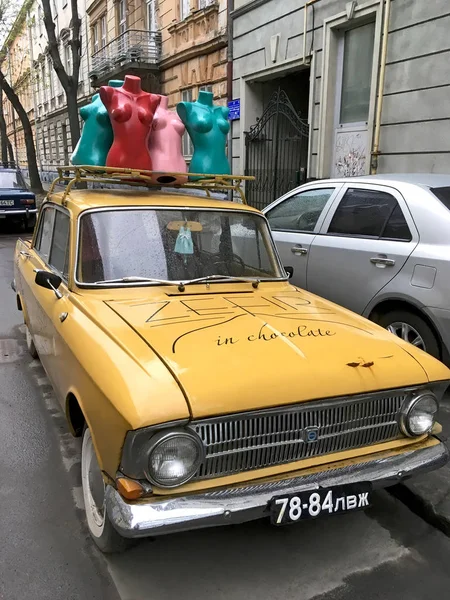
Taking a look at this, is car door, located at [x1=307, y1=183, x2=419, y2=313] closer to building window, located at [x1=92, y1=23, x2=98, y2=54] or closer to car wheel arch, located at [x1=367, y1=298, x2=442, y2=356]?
car wheel arch, located at [x1=367, y1=298, x2=442, y2=356]

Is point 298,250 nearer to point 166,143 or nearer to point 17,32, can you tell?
point 166,143

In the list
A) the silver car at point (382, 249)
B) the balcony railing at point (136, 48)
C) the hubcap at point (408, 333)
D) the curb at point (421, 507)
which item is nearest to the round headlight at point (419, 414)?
the curb at point (421, 507)

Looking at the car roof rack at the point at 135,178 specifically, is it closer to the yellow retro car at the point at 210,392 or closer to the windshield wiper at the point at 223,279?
the yellow retro car at the point at 210,392

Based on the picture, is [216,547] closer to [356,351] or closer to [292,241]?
[356,351]

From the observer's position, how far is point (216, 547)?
2.71 metres

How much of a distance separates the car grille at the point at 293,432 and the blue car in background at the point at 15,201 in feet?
45.3

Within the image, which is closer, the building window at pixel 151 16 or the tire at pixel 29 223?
the tire at pixel 29 223

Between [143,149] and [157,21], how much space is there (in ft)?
53.1

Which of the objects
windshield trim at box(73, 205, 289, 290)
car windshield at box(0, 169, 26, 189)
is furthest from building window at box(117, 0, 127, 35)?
windshield trim at box(73, 205, 289, 290)

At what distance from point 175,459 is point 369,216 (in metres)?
3.43

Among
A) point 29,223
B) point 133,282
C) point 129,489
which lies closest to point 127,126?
point 133,282

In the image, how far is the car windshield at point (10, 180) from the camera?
14844 mm

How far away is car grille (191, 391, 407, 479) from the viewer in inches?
87.2

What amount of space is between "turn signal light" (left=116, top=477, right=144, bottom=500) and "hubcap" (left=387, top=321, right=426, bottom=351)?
292cm
